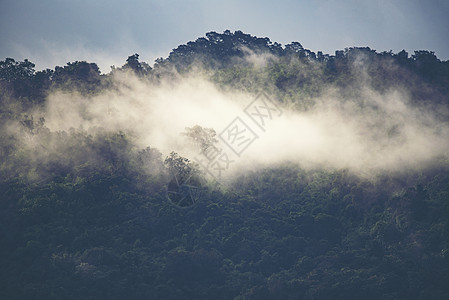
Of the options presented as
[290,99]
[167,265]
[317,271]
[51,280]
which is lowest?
[317,271]

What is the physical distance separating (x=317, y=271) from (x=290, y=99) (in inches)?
930

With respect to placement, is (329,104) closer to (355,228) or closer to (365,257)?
(355,228)

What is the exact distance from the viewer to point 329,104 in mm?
58469

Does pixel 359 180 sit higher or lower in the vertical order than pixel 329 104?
lower

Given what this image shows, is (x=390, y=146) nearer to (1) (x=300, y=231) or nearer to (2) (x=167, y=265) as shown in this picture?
(1) (x=300, y=231)

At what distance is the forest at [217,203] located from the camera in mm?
39250

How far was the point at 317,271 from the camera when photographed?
4109 centimetres

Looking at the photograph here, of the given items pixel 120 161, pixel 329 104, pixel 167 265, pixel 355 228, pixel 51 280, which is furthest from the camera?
pixel 329 104

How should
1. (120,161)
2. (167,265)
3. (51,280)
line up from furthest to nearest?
1. (120,161)
2. (167,265)
3. (51,280)

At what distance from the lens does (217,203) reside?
46688 mm

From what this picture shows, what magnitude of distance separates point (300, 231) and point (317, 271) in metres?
5.33

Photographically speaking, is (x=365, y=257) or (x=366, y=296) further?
(x=365, y=257)

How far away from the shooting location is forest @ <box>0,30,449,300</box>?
129ft

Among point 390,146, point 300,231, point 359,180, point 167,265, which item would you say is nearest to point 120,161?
point 167,265
